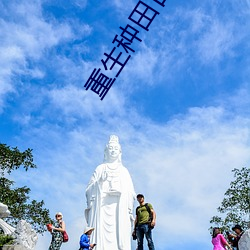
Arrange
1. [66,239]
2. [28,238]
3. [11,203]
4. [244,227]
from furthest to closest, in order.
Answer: [11,203]
[244,227]
[28,238]
[66,239]

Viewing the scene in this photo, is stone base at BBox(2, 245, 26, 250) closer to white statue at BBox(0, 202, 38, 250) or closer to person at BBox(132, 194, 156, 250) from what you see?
white statue at BBox(0, 202, 38, 250)

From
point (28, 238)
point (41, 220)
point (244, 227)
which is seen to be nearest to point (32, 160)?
point (41, 220)

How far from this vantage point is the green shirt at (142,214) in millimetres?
10227

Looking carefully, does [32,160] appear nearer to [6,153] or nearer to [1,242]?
[6,153]

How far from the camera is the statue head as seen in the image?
1429 centimetres

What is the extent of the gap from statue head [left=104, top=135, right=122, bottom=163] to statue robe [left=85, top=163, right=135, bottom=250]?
434mm

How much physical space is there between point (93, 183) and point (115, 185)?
682 millimetres

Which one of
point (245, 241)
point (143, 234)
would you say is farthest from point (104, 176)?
point (245, 241)

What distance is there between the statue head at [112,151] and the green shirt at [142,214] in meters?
3.96

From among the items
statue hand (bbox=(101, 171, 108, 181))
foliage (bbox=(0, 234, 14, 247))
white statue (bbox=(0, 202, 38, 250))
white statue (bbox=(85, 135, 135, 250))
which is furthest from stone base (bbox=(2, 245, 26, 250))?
statue hand (bbox=(101, 171, 108, 181))

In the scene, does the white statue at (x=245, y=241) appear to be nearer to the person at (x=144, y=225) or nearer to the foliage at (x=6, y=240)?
the person at (x=144, y=225)

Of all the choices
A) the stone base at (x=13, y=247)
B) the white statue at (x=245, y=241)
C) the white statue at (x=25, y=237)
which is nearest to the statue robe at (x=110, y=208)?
the white statue at (x=25, y=237)

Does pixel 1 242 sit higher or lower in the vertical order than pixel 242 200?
lower

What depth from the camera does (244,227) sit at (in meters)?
18.3
